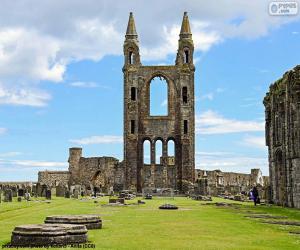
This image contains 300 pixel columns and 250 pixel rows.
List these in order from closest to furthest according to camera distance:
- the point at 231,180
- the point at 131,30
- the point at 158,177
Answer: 1. the point at 158,177
2. the point at 131,30
3. the point at 231,180

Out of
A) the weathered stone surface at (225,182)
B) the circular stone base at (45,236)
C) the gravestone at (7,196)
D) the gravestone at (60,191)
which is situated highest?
the weathered stone surface at (225,182)

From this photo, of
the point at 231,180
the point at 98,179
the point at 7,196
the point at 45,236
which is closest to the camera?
the point at 45,236

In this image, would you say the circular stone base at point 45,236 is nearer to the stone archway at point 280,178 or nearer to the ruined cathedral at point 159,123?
the stone archway at point 280,178

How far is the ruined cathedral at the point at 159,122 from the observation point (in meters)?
58.6

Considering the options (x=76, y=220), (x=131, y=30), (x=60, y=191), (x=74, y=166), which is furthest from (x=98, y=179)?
(x=76, y=220)

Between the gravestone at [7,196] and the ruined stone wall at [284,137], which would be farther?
the gravestone at [7,196]

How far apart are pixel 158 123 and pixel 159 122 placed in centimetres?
16

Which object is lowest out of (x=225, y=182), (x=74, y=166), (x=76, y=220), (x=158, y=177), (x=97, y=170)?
(x=76, y=220)

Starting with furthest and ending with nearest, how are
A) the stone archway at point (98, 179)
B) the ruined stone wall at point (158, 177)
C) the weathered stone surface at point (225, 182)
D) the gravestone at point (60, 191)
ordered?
the stone archway at point (98, 179)
the ruined stone wall at point (158, 177)
the weathered stone surface at point (225, 182)
the gravestone at point (60, 191)

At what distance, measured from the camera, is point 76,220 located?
526 inches

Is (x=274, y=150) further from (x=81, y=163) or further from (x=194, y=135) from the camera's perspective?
(x=81, y=163)

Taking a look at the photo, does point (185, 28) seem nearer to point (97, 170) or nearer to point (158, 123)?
point (158, 123)

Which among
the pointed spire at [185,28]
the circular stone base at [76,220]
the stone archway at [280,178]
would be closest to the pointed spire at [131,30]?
the pointed spire at [185,28]

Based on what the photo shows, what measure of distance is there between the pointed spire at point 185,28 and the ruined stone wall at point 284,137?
83.1 ft
